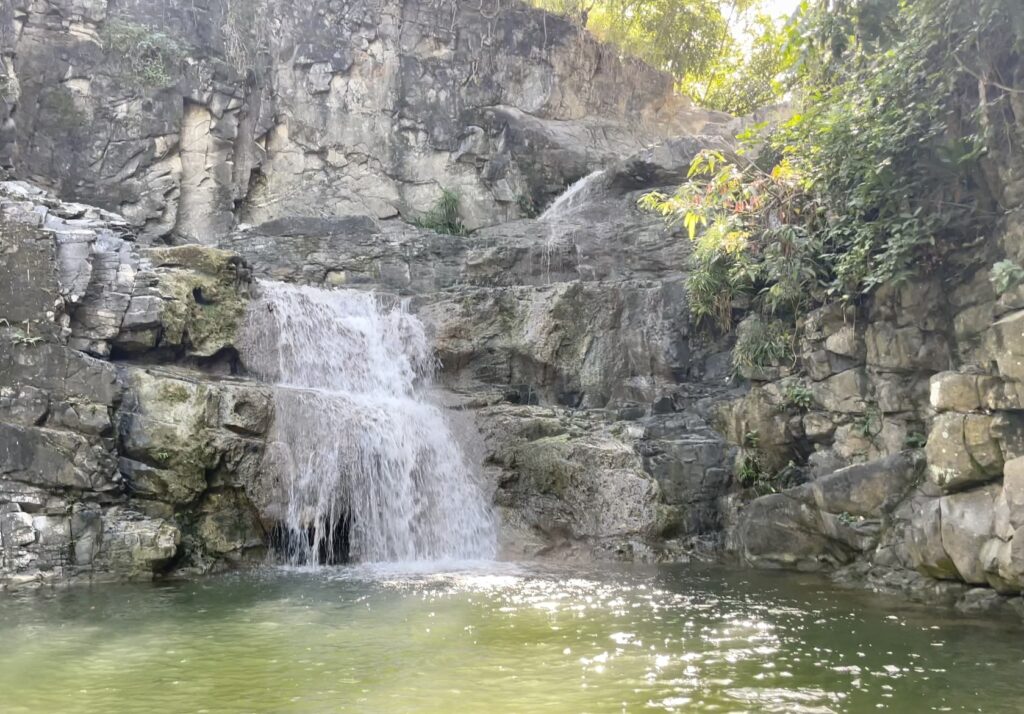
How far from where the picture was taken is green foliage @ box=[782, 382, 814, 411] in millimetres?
12055

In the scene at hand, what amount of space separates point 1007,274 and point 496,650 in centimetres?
607

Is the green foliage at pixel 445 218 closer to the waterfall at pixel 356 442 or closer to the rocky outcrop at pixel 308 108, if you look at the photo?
the rocky outcrop at pixel 308 108

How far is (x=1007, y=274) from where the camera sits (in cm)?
796

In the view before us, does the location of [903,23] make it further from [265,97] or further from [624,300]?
[265,97]

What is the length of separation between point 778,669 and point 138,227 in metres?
17.5

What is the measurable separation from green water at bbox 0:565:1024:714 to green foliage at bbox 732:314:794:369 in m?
A: 4.53

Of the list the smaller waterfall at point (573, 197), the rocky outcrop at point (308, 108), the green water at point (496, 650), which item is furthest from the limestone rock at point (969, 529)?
the rocky outcrop at point (308, 108)

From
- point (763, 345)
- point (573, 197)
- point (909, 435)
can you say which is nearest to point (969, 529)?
point (909, 435)

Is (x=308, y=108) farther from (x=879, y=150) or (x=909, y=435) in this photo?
(x=909, y=435)

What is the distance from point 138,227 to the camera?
18781 mm

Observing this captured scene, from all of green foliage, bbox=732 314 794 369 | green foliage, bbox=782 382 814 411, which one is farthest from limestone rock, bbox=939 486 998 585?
green foliage, bbox=732 314 794 369

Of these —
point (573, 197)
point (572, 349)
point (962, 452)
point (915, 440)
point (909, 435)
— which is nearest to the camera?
point (962, 452)

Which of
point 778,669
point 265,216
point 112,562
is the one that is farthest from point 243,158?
point 778,669

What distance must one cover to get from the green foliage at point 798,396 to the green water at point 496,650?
3.59m
